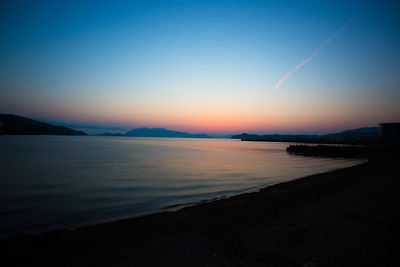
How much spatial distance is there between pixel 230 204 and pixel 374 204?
6.82 metres

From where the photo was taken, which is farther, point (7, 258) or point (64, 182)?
point (64, 182)

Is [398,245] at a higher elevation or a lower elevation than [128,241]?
higher

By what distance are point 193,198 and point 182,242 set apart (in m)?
6.47

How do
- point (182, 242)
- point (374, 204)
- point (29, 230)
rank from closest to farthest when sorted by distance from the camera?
1. point (182, 242)
2. point (29, 230)
3. point (374, 204)

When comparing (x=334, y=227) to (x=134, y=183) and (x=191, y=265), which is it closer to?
(x=191, y=265)

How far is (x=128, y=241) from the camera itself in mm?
6109

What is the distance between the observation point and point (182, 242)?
5.70 metres

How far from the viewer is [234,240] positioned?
19.7ft

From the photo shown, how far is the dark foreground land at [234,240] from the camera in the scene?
15.7 ft

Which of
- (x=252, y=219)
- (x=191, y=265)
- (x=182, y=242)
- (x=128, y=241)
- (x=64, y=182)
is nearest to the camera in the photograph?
(x=191, y=265)

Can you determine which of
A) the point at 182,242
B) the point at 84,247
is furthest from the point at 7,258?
the point at 182,242

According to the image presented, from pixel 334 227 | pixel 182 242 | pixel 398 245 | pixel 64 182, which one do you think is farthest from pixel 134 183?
pixel 398 245

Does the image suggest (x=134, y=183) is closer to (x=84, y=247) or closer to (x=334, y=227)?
(x=84, y=247)

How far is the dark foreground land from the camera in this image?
477 cm
